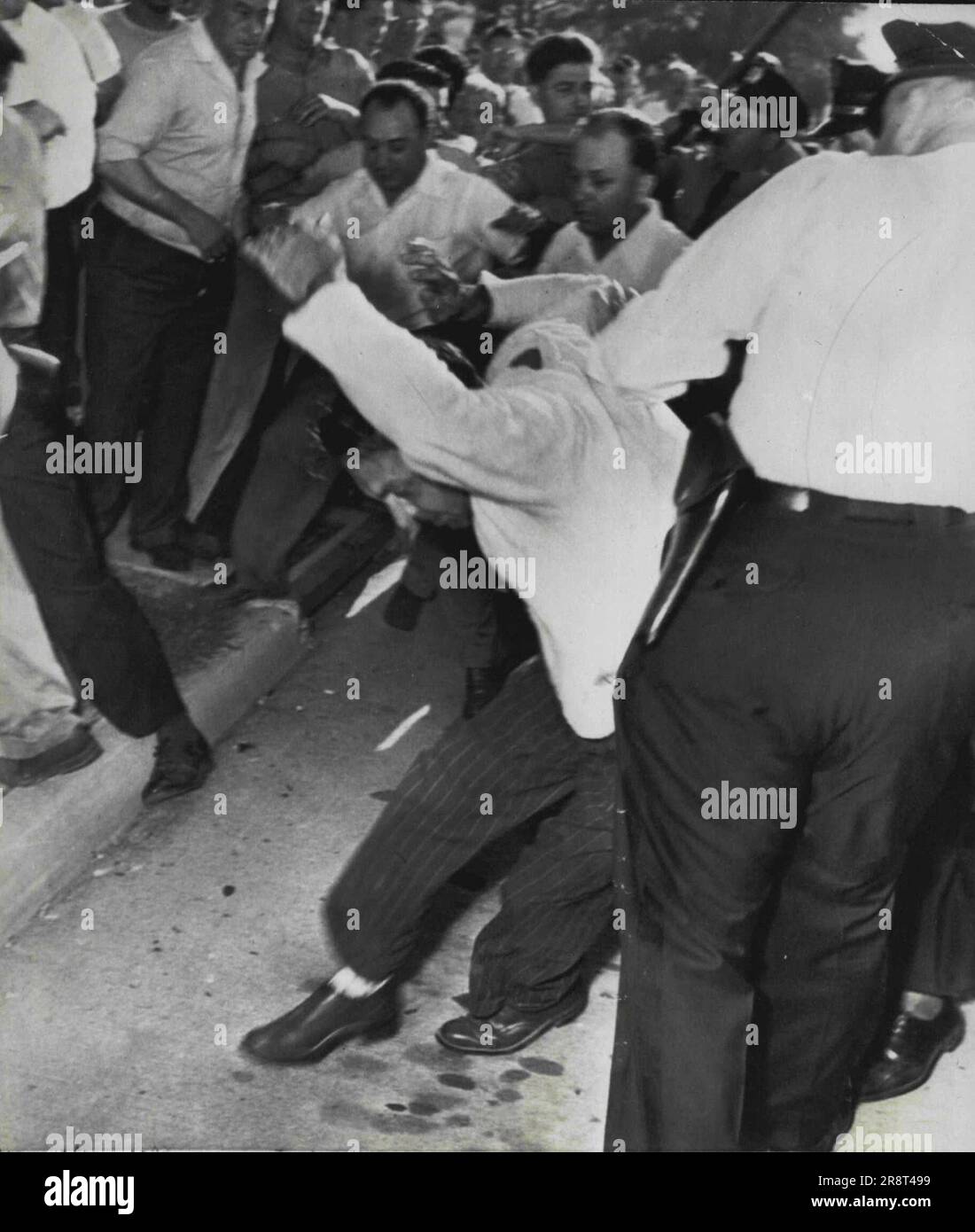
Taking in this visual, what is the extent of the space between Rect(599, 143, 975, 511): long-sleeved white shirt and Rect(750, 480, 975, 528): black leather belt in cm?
1

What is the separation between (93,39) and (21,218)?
33 centimetres

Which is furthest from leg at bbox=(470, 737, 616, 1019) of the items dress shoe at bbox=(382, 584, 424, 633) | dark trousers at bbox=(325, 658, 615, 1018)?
dress shoe at bbox=(382, 584, 424, 633)

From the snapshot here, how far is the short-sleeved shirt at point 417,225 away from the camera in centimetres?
282

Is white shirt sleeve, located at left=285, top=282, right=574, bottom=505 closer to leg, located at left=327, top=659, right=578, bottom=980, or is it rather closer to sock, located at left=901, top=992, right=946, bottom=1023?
leg, located at left=327, top=659, right=578, bottom=980

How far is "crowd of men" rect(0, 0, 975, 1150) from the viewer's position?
2.69 m

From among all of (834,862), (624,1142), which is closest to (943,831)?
(834,862)

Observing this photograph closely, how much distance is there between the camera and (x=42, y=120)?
9.41ft

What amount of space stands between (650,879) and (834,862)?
32 centimetres

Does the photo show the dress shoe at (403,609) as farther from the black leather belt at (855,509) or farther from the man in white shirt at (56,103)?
the man in white shirt at (56,103)

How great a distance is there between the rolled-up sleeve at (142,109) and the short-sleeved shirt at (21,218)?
12 centimetres

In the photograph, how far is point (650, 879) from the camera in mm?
2885

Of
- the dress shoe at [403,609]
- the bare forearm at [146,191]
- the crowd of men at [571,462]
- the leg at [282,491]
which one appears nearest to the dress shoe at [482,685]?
the crowd of men at [571,462]

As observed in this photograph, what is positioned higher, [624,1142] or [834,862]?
[834,862]
